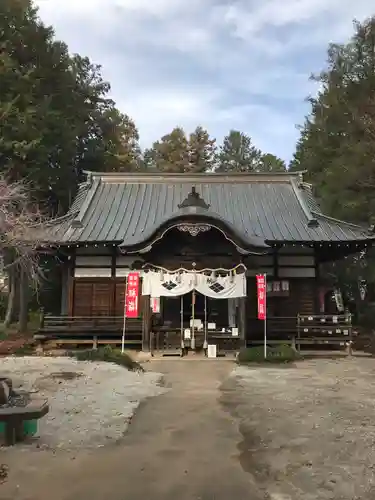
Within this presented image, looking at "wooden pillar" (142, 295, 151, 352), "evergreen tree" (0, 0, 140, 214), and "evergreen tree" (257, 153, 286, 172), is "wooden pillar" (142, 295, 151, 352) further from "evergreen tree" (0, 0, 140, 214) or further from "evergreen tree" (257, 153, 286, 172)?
"evergreen tree" (257, 153, 286, 172)

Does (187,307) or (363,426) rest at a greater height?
(187,307)

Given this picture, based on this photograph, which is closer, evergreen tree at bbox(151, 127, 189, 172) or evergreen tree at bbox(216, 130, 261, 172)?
evergreen tree at bbox(151, 127, 189, 172)

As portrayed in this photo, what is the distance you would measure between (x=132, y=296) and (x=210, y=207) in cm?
648

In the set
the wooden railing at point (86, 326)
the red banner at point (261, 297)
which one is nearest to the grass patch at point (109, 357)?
the wooden railing at point (86, 326)

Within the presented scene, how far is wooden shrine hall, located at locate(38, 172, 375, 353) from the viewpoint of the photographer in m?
15.7

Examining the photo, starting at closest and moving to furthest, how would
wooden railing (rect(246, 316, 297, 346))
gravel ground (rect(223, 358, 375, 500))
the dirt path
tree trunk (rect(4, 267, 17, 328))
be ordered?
the dirt path → gravel ground (rect(223, 358, 375, 500)) → wooden railing (rect(246, 316, 297, 346)) → tree trunk (rect(4, 267, 17, 328))

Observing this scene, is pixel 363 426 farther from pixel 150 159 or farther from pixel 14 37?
pixel 150 159

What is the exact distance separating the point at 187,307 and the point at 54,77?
14368 millimetres

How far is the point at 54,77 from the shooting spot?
2450 centimetres

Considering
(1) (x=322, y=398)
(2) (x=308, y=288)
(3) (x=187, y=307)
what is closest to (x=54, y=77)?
(3) (x=187, y=307)

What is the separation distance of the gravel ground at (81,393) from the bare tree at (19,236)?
2.58m

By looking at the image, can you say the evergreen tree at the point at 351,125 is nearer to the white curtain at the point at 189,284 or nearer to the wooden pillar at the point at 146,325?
the white curtain at the point at 189,284

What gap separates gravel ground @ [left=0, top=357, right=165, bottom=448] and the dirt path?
0.41m

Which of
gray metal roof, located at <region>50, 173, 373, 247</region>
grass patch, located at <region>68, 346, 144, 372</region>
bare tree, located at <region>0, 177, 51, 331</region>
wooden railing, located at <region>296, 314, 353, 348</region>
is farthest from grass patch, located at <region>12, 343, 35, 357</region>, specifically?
wooden railing, located at <region>296, 314, 353, 348</region>
